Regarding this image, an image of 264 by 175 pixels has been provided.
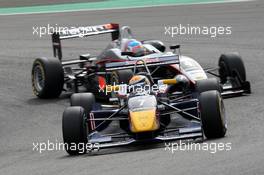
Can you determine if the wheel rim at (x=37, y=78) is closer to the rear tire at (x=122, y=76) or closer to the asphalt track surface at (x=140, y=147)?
A: the asphalt track surface at (x=140, y=147)

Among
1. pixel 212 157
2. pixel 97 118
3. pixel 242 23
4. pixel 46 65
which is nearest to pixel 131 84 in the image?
pixel 97 118

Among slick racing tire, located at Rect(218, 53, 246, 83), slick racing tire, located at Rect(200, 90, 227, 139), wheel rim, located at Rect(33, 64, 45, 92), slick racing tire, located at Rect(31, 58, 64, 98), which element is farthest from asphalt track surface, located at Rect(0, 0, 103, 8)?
slick racing tire, located at Rect(200, 90, 227, 139)

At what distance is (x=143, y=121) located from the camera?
35.9 ft

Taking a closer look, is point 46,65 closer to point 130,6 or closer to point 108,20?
point 108,20

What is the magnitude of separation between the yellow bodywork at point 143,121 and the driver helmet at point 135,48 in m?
4.33

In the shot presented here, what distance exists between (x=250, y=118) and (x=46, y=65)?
16.2 ft

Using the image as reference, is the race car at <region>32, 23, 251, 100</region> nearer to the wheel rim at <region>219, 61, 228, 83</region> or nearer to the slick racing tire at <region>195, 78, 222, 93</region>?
the wheel rim at <region>219, 61, 228, 83</region>

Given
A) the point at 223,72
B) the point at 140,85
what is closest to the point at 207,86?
the point at 140,85

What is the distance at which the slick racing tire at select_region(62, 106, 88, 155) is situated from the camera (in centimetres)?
1079

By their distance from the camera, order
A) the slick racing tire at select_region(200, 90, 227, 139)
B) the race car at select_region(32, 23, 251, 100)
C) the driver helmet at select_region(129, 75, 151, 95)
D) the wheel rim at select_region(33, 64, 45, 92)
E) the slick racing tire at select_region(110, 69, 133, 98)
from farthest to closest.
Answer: the wheel rim at select_region(33, 64, 45, 92), the race car at select_region(32, 23, 251, 100), the slick racing tire at select_region(110, 69, 133, 98), the driver helmet at select_region(129, 75, 151, 95), the slick racing tire at select_region(200, 90, 227, 139)

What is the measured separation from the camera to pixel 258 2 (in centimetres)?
2798

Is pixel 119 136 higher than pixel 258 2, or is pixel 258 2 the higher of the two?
pixel 258 2

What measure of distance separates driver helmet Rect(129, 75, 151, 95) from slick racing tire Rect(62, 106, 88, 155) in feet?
3.78

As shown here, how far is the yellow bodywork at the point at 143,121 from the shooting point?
35.7ft
